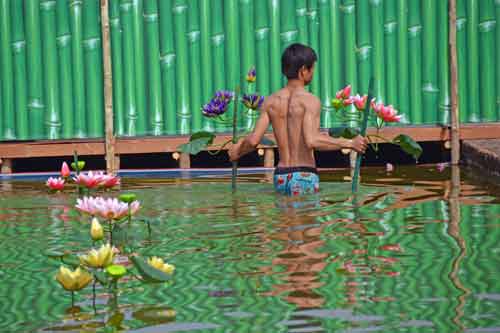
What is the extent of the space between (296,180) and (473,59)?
4.78 metres

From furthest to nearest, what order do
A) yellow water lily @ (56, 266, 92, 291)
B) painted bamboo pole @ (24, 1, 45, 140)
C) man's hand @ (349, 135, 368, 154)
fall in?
painted bamboo pole @ (24, 1, 45, 140)
man's hand @ (349, 135, 368, 154)
yellow water lily @ (56, 266, 92, 291)

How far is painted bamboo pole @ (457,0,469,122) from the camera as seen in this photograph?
13.2m

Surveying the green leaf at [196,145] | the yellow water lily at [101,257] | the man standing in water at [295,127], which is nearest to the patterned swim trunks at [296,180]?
the man standing in water at [295,127]

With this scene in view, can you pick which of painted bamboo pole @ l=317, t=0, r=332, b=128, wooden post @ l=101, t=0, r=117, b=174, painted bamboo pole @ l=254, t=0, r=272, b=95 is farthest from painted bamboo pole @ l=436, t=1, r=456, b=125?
wooden post @ l=101, t=0, r=117, b=174

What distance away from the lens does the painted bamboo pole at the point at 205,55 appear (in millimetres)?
13094

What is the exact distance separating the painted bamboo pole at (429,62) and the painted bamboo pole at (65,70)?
3.95 meters

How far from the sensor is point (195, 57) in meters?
13.2

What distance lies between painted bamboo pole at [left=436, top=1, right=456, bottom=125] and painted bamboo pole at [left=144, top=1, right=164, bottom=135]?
314 cm

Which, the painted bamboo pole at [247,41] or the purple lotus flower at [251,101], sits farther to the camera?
the painted bamboo pole at [247,41]

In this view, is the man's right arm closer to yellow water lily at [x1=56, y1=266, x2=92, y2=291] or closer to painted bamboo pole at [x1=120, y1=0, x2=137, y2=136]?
yellow water lily at [x1=56, y1=266, x2=92, y2=291]

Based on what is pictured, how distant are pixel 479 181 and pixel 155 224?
13.2 ft

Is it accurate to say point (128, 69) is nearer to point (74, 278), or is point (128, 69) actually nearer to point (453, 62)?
point (453, 62)

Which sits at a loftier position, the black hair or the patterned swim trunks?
the black hair

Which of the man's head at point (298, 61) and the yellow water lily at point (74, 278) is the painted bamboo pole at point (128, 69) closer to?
the man's head at point (298, 61)
